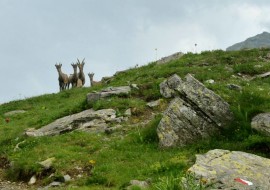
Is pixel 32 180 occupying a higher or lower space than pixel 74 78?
lower

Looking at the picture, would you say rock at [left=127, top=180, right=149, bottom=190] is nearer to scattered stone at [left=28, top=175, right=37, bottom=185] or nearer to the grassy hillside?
the grassy hillside

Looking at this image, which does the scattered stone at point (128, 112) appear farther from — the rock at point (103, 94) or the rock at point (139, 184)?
the rock at point (139, 184)

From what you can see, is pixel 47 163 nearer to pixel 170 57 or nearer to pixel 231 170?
pixel 231 170

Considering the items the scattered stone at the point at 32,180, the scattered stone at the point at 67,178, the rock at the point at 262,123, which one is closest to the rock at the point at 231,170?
the rock at the point at 262,123

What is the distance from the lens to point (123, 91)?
23.6 metres

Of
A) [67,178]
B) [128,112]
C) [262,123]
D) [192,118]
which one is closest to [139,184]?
[67,178]

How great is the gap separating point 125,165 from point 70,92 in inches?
770

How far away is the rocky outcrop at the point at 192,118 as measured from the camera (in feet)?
53.1

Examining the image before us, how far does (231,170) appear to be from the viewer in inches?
450

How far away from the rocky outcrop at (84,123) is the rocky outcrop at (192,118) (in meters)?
3.62

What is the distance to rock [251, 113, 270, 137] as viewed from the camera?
15222mm

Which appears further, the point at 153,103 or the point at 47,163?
the point at 153,103

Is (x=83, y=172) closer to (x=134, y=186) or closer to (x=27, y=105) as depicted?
(x=134, y=186)

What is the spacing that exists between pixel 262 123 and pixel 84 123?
316 inches
